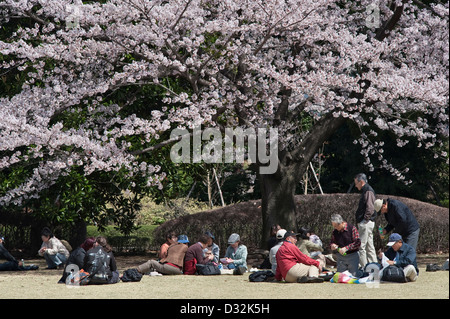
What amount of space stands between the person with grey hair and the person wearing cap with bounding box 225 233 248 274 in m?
2.21

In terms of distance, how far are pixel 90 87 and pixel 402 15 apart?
7.75 meters

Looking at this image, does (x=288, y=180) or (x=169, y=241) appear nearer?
(x=169, y=241)

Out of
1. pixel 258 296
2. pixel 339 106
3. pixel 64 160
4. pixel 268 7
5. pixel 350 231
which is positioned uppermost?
pixel 268 7

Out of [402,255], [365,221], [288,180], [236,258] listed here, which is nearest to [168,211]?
[288,180]

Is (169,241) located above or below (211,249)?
above

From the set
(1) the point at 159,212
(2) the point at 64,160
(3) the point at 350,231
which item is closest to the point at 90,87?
(2) the point at 64,160

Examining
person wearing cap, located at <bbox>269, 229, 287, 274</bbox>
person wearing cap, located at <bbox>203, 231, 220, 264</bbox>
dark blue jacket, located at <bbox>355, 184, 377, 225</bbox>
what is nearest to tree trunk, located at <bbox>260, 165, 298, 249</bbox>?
person wearing cap, located at <bbox>269, 229, 287, 274</bbox>

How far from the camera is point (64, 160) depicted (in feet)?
43.0

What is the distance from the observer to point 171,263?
40.4 ft

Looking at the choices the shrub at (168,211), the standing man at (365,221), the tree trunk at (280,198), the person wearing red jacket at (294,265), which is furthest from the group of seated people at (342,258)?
the shrub at (168,211)

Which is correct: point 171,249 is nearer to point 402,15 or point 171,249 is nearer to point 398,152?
point 402,15

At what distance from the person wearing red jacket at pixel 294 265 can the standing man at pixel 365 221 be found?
1.28 metres

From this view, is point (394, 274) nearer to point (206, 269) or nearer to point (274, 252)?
point (274, 252)

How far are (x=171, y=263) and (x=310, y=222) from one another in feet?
20.4
